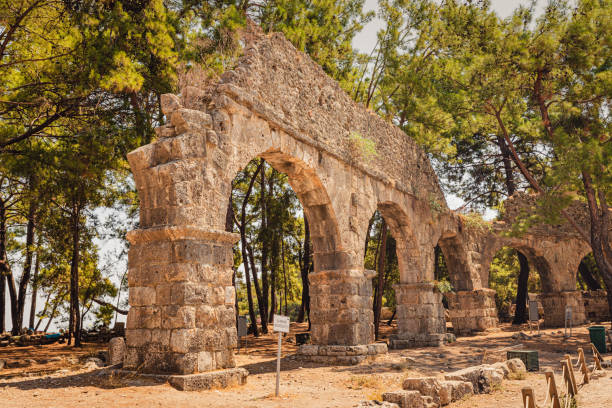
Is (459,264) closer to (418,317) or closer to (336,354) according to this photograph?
(418,317)

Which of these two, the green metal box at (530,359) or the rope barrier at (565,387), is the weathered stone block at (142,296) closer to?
the rope barrier at (565,387)

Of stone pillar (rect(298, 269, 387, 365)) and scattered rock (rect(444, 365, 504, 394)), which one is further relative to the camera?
stone pillar (rect(298, 269, 387, 365))

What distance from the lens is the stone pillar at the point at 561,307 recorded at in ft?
61.0

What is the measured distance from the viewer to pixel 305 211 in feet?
34.0

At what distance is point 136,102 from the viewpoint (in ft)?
38.7

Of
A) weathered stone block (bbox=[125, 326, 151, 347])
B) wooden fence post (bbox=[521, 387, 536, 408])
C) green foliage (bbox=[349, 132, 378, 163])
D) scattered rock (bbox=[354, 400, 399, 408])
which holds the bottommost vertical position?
scattered rock (bbox=[354, 400, 399, 408])

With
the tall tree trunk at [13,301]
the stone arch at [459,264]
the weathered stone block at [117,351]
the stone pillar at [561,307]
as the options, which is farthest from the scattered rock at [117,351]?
the stone pillar at [561,307]

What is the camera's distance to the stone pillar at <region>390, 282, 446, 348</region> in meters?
13.4

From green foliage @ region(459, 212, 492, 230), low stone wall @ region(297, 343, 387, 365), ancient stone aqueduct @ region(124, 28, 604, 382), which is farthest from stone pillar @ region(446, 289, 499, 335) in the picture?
low stone wall @ region(297, 343, 387, 365)

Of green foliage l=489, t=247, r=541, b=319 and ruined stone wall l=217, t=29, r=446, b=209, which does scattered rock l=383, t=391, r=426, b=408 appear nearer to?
ruined stone wall l=217, t=29, r=446, b=209

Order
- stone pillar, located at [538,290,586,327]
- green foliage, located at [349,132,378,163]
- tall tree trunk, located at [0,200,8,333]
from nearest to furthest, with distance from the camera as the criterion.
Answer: green foliage, located at [349,132,378,163]
tall tree trunk, located at [0,200,8,333]
stone pillar, located at [538,290,586,327]

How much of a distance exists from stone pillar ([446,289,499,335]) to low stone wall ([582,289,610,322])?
717 centimetres

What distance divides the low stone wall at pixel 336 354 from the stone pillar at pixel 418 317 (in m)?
3.72

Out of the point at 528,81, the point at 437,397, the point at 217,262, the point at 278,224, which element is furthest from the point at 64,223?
the point at 528,81
